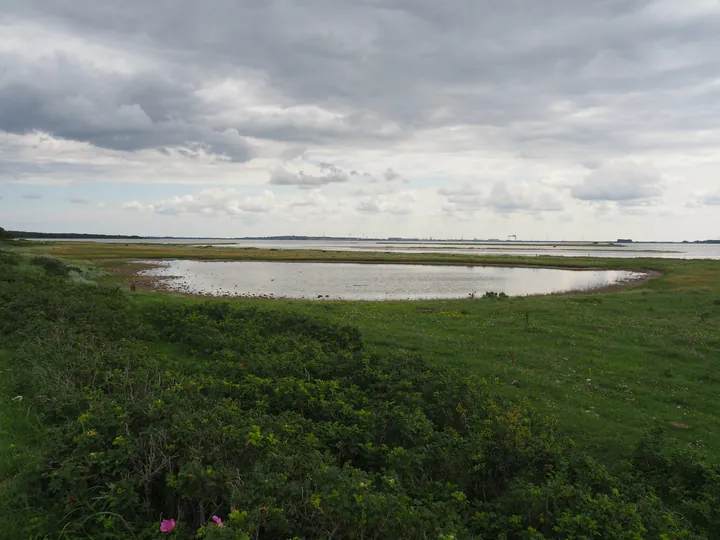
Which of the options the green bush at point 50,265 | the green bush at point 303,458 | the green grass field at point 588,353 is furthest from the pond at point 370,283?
the green bush at point 303,458

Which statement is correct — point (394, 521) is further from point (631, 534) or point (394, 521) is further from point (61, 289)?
point (61, 289)

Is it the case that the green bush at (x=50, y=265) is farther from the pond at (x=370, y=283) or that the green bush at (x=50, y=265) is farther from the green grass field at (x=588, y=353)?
the pond at (x=370, y=283)

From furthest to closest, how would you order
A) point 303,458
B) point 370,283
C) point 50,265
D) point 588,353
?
1. point 370,283
2. point 50,265
3. point 588,353
4. point 303,458

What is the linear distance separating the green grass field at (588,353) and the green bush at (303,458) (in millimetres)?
2264

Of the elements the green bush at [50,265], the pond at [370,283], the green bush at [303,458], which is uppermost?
the green bush at [50,265]

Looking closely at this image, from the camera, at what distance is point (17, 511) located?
5098 mm

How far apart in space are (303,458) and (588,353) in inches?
539

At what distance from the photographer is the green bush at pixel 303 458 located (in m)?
5.04

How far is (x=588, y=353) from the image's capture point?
16.5m

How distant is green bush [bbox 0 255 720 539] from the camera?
504 centimetres

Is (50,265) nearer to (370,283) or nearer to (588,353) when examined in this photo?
(370,283)

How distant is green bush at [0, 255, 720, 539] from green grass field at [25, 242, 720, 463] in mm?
2264

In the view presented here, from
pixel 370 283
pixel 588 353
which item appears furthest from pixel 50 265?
pixel 588 353

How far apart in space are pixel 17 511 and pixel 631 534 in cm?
721
